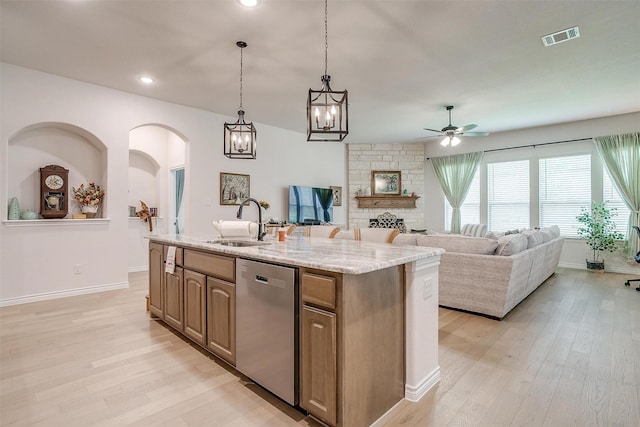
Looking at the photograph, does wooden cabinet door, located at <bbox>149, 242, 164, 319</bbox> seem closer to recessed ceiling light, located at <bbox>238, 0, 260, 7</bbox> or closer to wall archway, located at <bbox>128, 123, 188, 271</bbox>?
recessed ceiling light, located at <bbox>238, 0, 260, 7</bbox>

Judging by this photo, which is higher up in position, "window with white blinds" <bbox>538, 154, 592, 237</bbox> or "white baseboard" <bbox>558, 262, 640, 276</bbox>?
"window with white blinds" <bbox>538, 154, 592, 237</bbox>

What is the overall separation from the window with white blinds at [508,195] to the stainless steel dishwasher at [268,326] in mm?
6895

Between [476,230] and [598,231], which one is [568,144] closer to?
[598,231]

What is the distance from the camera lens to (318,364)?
1604mm

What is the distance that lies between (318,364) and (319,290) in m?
0.38

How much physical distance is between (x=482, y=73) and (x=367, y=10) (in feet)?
6.96

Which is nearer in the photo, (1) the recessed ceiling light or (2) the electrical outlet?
(2) the electrical outlet

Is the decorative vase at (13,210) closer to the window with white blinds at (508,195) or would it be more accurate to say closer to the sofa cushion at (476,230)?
the sofa cushion at (476,230)

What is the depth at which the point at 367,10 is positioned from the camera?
2.72m

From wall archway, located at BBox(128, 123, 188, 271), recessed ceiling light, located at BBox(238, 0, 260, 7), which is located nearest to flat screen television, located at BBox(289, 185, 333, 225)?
wall archway, located at BBox(128, 123, 188, 271)

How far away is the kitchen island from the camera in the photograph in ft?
5.01

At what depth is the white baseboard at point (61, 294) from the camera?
3.83 meters

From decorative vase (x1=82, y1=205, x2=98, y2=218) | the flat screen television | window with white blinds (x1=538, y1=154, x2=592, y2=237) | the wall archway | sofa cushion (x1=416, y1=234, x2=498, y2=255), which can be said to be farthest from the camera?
the flat screen television

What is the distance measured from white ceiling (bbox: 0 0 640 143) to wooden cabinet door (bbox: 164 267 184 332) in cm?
235
